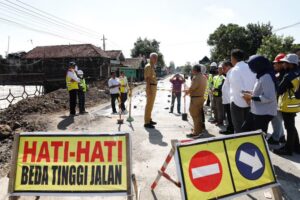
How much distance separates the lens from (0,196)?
425cm

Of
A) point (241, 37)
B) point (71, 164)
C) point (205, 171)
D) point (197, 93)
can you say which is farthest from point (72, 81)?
point (241, 37)

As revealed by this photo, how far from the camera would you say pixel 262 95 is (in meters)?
4.75

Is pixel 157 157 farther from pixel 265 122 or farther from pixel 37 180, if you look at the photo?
pixel 37 180

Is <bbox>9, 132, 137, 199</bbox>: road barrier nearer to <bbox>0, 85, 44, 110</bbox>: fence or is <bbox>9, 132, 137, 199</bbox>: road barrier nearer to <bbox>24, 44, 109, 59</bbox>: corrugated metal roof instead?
<bbox>0, 85, 44, 110</bbox>: fence

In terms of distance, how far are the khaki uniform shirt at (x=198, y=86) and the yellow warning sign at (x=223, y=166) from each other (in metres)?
3.43

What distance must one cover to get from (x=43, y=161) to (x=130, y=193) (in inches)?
46.3

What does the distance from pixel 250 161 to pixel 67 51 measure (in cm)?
4512

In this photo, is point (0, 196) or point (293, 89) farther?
point (293, 89)

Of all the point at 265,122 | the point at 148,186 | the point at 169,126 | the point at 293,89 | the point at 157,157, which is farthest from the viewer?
the point at 169,126

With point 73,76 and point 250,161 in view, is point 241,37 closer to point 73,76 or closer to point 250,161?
point 73,76

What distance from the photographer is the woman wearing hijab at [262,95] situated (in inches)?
186

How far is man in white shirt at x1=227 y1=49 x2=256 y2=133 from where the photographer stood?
5625mm

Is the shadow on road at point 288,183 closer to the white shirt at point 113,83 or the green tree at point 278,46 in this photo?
the white shirt at point 113,83

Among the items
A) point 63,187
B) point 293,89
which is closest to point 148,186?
point 63,187
